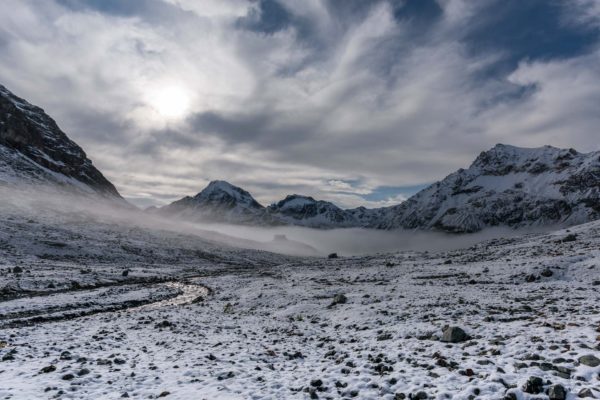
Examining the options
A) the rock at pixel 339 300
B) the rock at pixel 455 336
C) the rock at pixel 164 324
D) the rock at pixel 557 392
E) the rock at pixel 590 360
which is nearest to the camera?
the rock at pixel 557 392

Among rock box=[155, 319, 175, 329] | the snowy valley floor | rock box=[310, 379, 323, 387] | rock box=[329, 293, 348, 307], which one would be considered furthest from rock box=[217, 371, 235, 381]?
rock box=[329, 293, 348, 307]

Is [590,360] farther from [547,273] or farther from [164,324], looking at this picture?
[547,273]

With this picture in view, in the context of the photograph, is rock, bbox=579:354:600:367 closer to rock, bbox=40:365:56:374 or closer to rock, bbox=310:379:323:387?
rock, bbox=310:379:323:387

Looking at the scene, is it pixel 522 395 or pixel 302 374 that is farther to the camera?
pixel 302 374

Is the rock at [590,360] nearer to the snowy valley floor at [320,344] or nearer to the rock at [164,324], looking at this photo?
the snowy valley floor at [320,344]

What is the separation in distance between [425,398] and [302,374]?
5.25 metres

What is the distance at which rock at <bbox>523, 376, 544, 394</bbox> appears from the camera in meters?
10.0

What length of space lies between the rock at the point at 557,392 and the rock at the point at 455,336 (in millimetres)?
6668

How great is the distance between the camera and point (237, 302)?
4078 centimetres

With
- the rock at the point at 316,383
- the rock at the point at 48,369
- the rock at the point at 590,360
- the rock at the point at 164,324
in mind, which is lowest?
the rock at the point at 164,324

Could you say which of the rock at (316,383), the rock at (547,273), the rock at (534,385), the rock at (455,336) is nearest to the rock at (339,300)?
the rock at (455,336)

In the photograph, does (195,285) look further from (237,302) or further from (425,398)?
(425,398)

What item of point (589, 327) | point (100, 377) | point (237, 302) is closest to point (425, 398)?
point (589, 327)

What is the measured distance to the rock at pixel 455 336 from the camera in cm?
1644
